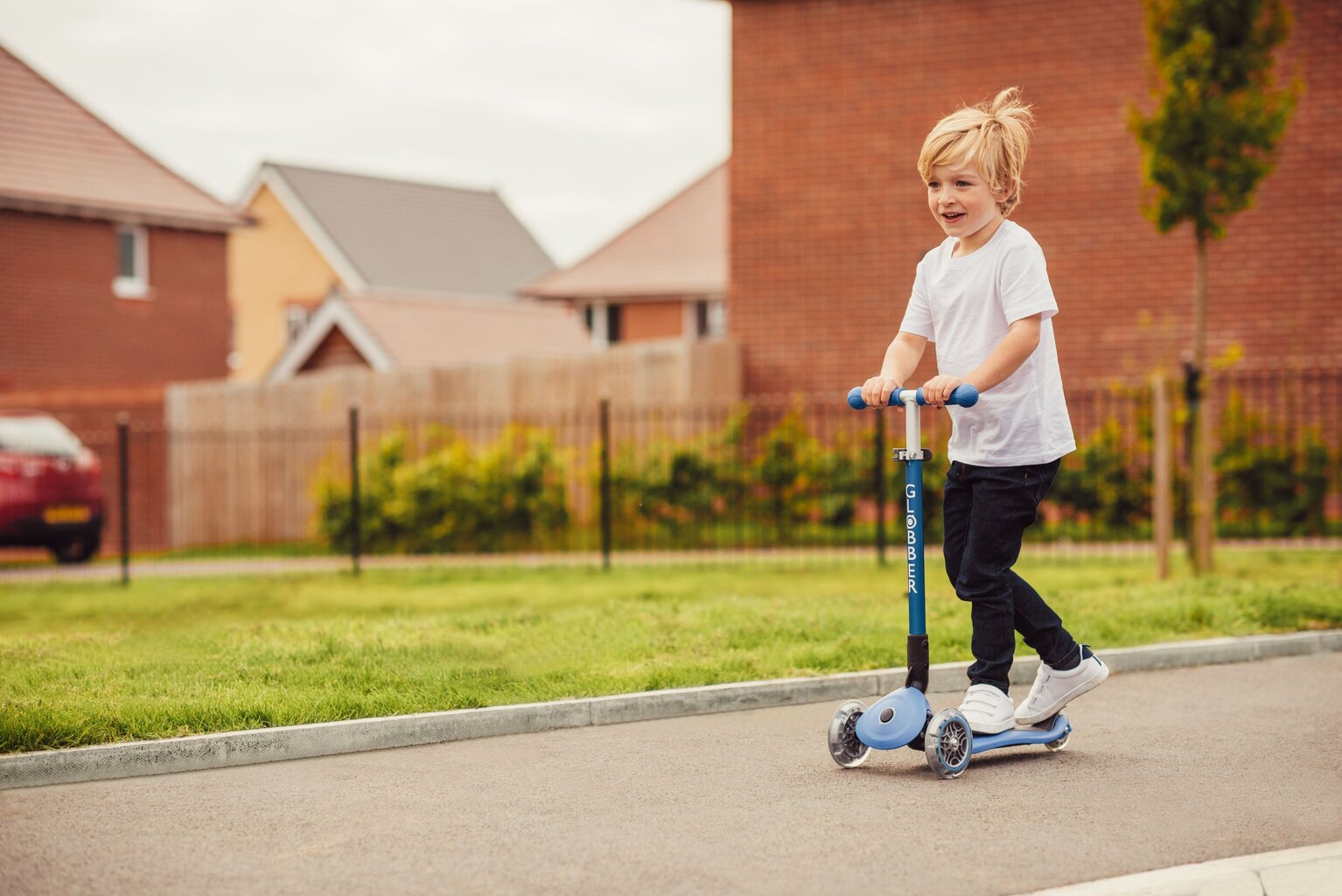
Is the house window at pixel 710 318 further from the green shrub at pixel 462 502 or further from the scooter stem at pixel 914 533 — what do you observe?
the scooter stem at pixel 914 533

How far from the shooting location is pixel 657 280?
1177 inches

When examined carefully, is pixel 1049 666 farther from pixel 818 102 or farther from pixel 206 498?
pixel 206 498

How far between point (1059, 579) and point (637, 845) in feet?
21.5

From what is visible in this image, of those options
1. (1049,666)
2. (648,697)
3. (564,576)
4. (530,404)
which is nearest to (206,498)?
(530,404)

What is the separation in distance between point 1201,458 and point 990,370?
5.94 metres

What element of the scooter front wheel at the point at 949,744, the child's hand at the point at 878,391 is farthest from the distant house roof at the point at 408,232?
the scooter front wheel at the point at 949,744

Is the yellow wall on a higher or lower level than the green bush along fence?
higher

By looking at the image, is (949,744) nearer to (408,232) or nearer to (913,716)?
(913,716)

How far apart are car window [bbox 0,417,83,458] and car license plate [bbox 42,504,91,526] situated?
53 cm

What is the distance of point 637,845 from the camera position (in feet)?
13.3

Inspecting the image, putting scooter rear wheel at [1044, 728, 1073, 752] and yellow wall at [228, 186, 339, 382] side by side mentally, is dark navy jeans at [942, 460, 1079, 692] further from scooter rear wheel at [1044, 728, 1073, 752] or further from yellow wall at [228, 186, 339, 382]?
yellow wall at [228, 186, 339, 382]

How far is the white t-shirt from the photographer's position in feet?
15.3

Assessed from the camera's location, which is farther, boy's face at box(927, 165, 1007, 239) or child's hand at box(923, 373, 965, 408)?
boy's face at box(927, 165, 1007, 239)

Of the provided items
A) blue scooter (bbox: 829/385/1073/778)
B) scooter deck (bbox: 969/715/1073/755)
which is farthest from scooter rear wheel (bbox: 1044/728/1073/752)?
blue scooter (bbox: 829/385/1073/778)
